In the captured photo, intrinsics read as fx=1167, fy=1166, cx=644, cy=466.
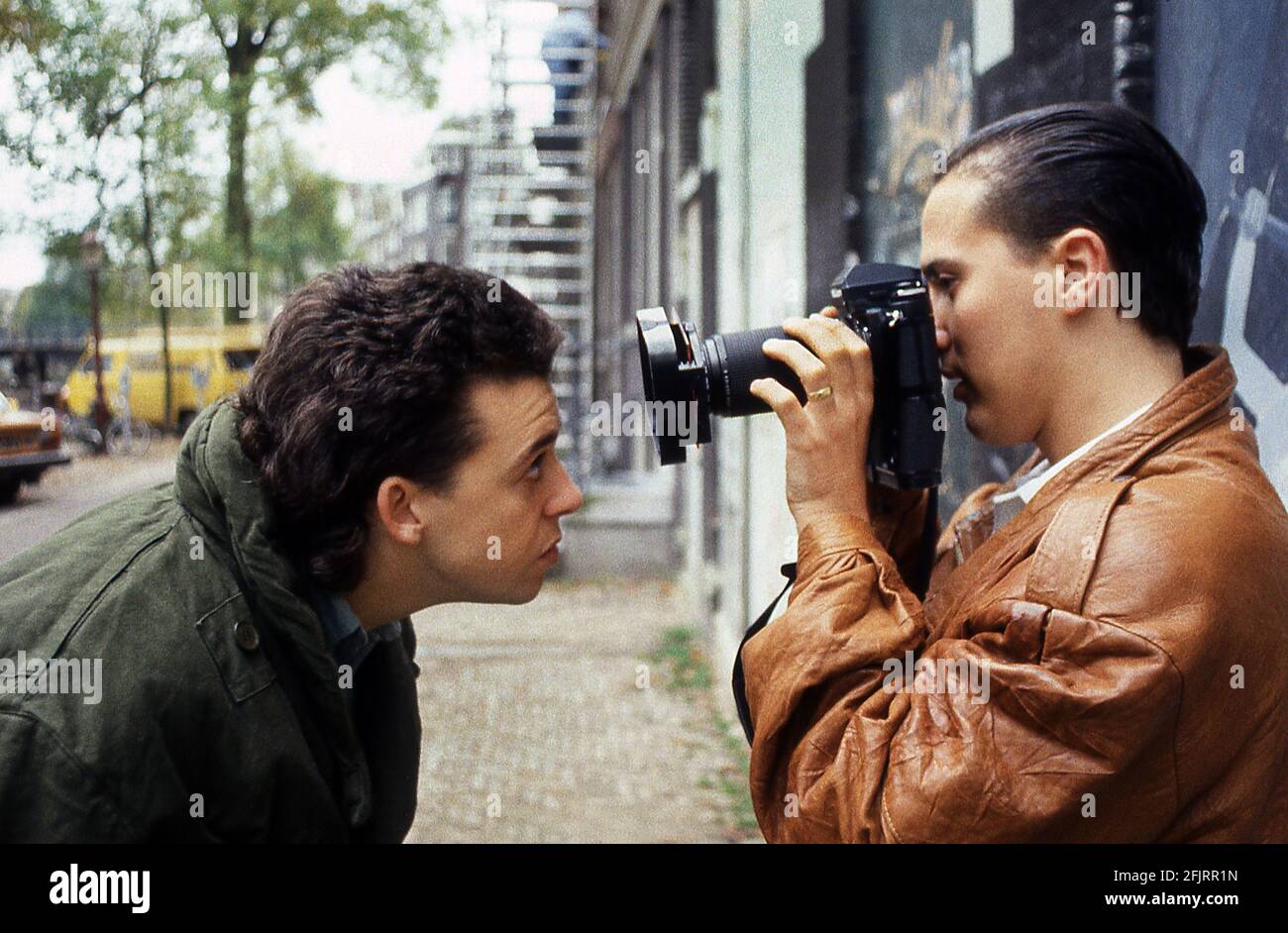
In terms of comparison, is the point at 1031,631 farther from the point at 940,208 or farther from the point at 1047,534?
the point at 940,208

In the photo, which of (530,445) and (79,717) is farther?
(530,445)

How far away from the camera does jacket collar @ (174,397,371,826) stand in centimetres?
144

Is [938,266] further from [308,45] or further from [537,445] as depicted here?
[308,45]

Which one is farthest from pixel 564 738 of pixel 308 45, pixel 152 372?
pixel 308 45

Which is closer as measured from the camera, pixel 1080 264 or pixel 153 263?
pixel 1080 264

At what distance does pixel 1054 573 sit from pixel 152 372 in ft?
8.75

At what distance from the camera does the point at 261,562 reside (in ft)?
4.73

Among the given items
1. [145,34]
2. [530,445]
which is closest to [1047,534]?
[530,445]

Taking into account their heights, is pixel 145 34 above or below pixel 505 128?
below

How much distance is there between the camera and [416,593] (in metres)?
1.73

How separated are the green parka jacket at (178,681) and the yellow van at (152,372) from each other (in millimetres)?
1167

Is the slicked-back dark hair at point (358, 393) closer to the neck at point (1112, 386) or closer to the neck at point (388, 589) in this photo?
the neck at point (388, 589)

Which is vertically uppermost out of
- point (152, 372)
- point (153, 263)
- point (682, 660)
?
point (153, 263)
